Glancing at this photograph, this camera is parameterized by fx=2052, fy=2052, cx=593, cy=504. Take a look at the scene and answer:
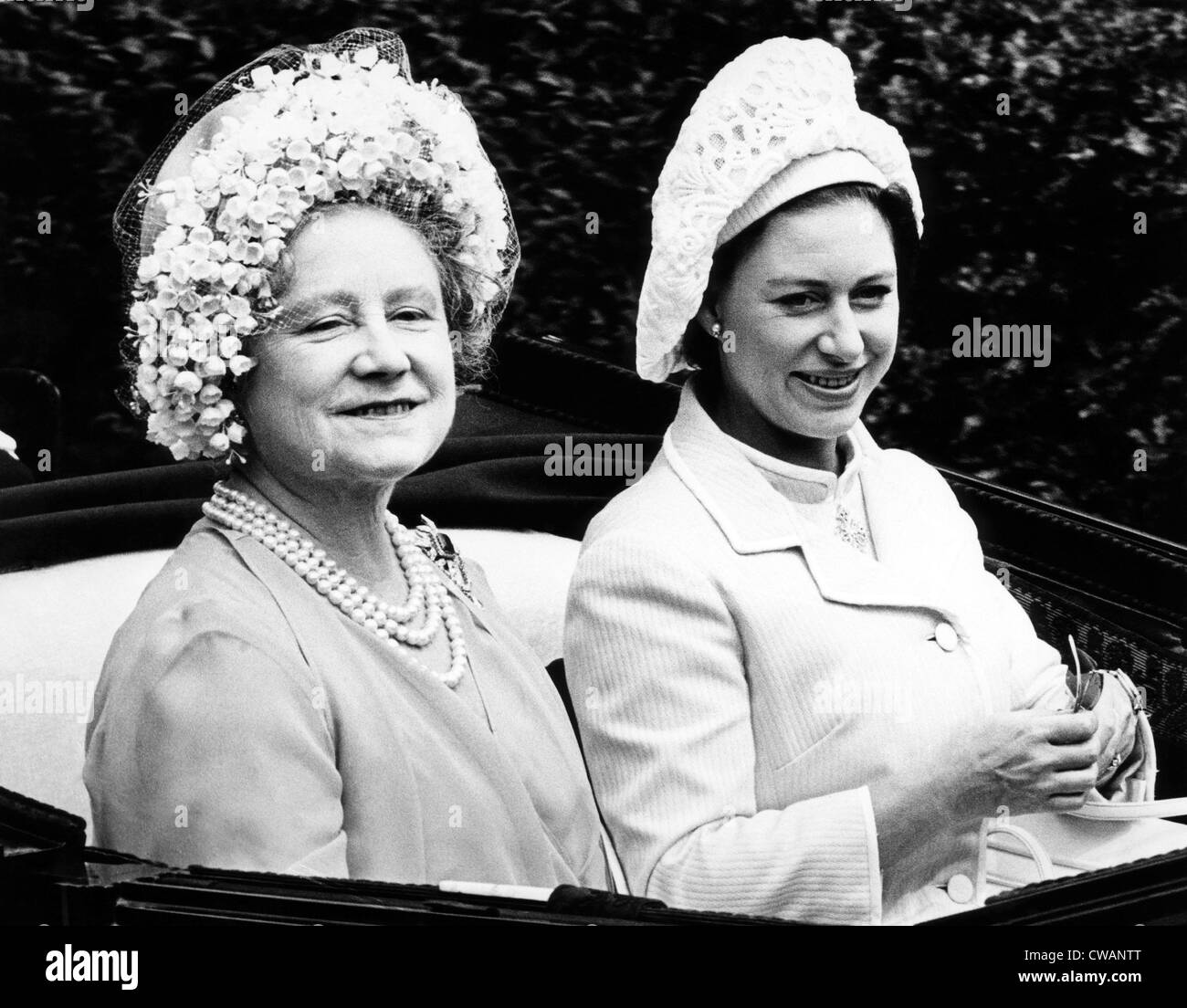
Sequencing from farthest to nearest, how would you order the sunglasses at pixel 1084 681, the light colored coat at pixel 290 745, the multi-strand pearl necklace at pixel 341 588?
the sunglasses at pixel 1084 681
the multi-strand pearl necklace at pixel 341 588
the light colored coat at pixel 290 745

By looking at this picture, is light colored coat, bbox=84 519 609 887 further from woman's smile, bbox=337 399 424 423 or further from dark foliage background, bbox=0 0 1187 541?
dark foliage background, bbox=0 0 1187 541

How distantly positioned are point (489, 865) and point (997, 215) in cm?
169

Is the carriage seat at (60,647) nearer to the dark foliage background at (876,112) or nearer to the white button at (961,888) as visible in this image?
the dark foliage background at (876,112)

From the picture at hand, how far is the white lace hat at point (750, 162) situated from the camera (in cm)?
335

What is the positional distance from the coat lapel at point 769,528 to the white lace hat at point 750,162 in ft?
0.54

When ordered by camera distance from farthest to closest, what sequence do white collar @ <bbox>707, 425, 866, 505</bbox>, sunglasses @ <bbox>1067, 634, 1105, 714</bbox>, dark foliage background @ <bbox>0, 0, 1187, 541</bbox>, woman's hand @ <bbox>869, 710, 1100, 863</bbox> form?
dark foliage background @ <bbox>0, 0, 1187, 541</bbox> → sunglasses @ <bbox>1067, 634, 1105, 714</bbox> → white collar @ <bbox>707, 425, 866, 505</bbox> → woman's hand @ <bbox>869, 710, 1100, 863</bbox>

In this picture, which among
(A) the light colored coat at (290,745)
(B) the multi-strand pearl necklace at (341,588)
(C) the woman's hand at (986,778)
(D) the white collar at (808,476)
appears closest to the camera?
(A) the light colored coat at (290,745)

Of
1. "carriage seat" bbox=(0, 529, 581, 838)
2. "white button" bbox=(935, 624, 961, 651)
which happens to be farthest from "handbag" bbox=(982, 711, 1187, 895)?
"carriage seat" bbox=(0, 529, 581, 838)

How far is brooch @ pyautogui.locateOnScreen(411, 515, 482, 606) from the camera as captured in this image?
3506 millimetres

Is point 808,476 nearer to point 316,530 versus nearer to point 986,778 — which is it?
point 986,778

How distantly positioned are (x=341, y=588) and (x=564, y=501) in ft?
2.54

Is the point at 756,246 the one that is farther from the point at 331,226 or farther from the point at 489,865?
the point at 489,865

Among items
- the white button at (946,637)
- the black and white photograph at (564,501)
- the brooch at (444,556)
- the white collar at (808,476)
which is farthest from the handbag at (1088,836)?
the brooch at (444,556)
